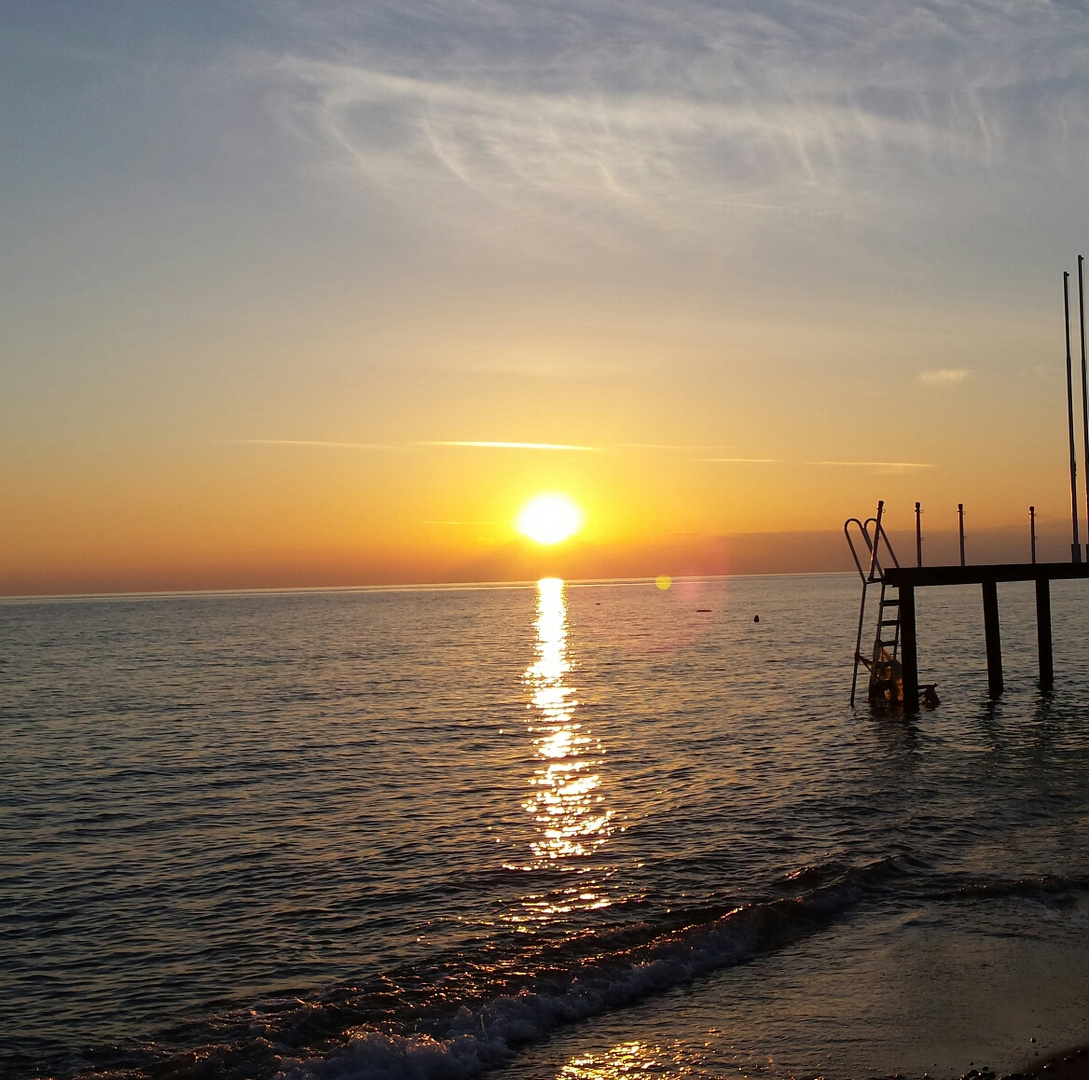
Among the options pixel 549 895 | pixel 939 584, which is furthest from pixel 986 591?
pixel 549 895

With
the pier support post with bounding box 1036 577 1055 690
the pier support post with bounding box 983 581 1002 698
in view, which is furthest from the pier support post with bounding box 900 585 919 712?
the pier support post with bounding box 1036 577 1055 690

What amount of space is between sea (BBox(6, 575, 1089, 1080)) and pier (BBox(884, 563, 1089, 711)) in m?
1.43

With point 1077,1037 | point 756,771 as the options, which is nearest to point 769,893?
point 1077,1037

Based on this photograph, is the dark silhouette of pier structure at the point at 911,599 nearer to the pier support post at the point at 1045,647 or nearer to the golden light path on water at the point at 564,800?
the pier support post at the point at 1045,647

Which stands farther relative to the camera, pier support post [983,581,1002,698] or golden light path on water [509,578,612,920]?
pier support post [983,581,1002,698]

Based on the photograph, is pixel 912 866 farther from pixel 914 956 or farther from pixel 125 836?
pixel 125 836

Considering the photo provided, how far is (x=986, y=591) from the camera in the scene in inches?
1364

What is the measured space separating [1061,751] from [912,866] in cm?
Answer: 1240

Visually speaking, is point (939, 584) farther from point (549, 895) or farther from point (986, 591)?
point (549, 895)

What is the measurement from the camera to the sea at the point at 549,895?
10.1 metres

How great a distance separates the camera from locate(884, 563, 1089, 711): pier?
31.7 meters

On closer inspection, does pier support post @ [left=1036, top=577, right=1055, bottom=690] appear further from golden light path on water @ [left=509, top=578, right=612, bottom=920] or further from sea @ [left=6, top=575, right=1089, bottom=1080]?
golden light path on water @ [left=509, top=578, right=612, bottom=920]

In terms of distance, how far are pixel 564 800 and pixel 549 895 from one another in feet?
22.2

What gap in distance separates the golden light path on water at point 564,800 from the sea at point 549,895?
13 cm
